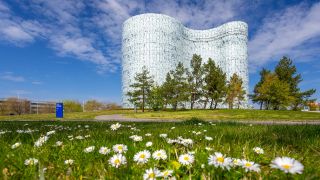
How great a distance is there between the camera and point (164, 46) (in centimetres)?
9731

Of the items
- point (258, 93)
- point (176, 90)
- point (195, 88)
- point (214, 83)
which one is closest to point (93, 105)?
point (176, 90)

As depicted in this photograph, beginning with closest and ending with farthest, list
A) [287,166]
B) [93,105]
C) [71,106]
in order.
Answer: [287,166], [71,106], [93,105]

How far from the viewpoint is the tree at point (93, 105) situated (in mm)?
99613

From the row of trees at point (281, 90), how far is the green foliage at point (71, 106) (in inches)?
2544

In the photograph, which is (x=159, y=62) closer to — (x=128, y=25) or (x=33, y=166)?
(x=128, y=25)

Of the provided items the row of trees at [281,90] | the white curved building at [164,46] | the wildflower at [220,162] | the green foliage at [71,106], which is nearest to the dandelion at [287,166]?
the wildflower at [220,162]

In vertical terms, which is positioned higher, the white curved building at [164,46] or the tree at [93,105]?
the white curved building at [164,46]

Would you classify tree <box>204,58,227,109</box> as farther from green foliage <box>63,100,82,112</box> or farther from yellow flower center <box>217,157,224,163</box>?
green foliage <box>63,100,82,112</box>

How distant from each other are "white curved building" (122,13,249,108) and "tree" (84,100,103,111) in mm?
11180

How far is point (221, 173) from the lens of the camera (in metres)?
1.88

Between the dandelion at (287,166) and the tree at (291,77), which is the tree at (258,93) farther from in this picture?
the dandelion at (287,166)

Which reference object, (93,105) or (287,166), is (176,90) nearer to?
(287,166)

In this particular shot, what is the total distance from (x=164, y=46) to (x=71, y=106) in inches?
1640

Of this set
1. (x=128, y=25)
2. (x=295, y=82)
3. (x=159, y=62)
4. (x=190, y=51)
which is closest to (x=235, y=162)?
(x=295, y=82)
